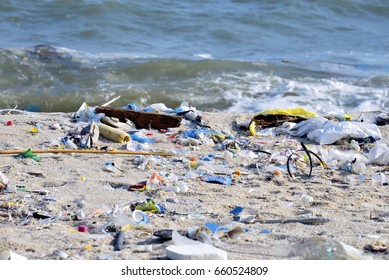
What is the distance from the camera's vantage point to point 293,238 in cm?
354

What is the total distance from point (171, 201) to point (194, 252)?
4.01 ft

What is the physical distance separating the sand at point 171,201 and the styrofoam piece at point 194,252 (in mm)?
125

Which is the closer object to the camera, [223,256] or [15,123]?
[223,256]

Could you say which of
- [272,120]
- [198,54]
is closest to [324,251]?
[272,120]

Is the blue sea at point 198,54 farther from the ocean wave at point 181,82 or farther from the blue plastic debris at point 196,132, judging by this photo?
the blue plastic debris at point 196,132

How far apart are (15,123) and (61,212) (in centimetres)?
231

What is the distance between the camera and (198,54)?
1266 centimetres

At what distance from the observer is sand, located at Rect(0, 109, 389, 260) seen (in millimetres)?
3430

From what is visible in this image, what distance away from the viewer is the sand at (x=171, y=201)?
3430mm

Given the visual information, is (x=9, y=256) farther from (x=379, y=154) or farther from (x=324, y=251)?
(x=379, y=154)

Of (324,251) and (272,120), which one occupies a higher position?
(324,251)

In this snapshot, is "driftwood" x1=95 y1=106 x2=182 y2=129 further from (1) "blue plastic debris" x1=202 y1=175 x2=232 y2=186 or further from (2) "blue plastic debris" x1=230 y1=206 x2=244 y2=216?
(2) "blue plastic debris" x1=230 y1=206 x2=244 y2=216
